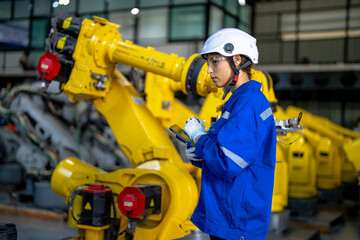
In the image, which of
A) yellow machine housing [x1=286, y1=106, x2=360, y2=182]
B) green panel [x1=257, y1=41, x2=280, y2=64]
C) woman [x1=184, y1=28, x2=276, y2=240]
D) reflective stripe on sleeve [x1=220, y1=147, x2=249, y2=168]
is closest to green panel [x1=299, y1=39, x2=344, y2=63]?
green panel [x1=257, y1=41, x2=280, y2=64]

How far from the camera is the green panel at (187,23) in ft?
46.5

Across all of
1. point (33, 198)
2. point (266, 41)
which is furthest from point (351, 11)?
point (33, 198)

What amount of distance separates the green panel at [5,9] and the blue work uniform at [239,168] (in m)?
3.49

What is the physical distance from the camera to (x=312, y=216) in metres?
→ 8.32

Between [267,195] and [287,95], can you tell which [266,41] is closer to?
[287,95]

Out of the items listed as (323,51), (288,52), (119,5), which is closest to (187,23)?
(288,52)

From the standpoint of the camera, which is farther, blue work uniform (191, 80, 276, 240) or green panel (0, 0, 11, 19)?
green panel (0, 0, 11, 19)

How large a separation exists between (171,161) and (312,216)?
4.89 m

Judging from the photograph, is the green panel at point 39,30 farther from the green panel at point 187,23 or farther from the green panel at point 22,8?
the green panel at point 187,23

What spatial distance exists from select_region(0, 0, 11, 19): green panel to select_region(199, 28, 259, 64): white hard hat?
3.23 m

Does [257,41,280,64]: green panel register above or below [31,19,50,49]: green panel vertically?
above

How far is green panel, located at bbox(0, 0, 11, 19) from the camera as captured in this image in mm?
5012

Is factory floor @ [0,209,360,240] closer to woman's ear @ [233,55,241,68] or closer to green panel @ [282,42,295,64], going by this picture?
woman's ear @ [233,55,241,68]

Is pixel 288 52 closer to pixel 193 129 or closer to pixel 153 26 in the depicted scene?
pixel 153 26
